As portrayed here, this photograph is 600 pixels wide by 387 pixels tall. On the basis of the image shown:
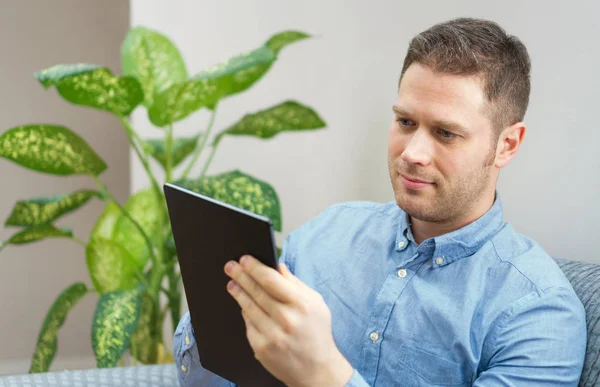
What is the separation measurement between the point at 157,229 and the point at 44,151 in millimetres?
339

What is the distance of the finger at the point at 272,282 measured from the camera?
2.61 ft

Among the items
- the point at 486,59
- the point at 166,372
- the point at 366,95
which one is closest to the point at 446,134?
the point at 486,59

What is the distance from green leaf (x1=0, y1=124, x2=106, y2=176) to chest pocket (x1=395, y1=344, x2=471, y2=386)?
3.23 feet

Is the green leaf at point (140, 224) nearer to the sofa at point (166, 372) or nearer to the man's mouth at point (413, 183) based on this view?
the sofa at point (166, 372)

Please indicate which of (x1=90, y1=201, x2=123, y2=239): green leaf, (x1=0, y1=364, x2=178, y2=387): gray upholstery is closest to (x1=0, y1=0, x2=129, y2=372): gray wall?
(x1=90, y1=201, x2=123, y2=239): green leaf

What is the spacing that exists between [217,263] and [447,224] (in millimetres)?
416

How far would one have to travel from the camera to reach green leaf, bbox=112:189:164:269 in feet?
6.49

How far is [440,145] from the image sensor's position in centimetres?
109

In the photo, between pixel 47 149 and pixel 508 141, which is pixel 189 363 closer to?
pixel 508 141

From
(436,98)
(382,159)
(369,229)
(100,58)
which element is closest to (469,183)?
(436,98)

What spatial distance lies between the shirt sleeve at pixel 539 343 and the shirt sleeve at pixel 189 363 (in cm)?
42

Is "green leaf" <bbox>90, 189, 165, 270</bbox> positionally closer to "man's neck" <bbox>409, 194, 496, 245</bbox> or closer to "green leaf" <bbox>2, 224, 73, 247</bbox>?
"green leaf" <bbox>2, 224, 73, 247</bbox>

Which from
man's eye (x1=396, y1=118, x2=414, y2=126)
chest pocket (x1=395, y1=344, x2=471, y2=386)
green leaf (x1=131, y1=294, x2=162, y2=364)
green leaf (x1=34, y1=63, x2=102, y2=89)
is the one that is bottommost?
green leaf (x1=131, y1=294, x2=162, y2=364)

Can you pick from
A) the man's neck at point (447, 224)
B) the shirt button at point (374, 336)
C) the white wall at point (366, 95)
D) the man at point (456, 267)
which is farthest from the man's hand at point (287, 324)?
the white wall at point (366, 95)
